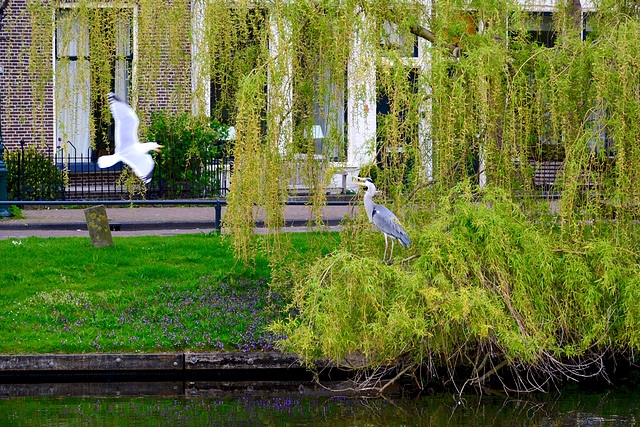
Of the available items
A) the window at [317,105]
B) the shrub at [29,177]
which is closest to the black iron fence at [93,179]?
the shrub at [29,177]

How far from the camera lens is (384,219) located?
757cm

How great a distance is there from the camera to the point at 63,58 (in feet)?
23.2

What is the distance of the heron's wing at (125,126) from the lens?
7605 millimetres

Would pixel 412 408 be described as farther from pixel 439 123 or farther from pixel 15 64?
pixel 15 64

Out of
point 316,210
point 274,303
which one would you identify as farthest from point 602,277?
point 274,303

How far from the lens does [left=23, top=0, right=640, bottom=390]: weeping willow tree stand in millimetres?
7223

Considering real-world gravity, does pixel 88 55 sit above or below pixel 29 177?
above

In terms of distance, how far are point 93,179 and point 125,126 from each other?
12.5m

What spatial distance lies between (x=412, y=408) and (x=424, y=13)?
385cm

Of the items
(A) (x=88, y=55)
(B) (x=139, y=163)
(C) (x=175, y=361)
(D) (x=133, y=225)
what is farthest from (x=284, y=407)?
(D) (x=133, y=225)

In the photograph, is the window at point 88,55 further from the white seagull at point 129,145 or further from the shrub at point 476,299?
the shrub at point 476,299

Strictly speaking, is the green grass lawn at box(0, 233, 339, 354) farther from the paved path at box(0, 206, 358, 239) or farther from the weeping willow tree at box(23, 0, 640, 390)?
the paved path at box(0, 206, 358, 239)

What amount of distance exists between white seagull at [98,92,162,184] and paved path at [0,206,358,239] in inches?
258

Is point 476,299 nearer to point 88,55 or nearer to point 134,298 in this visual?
point 88,55
